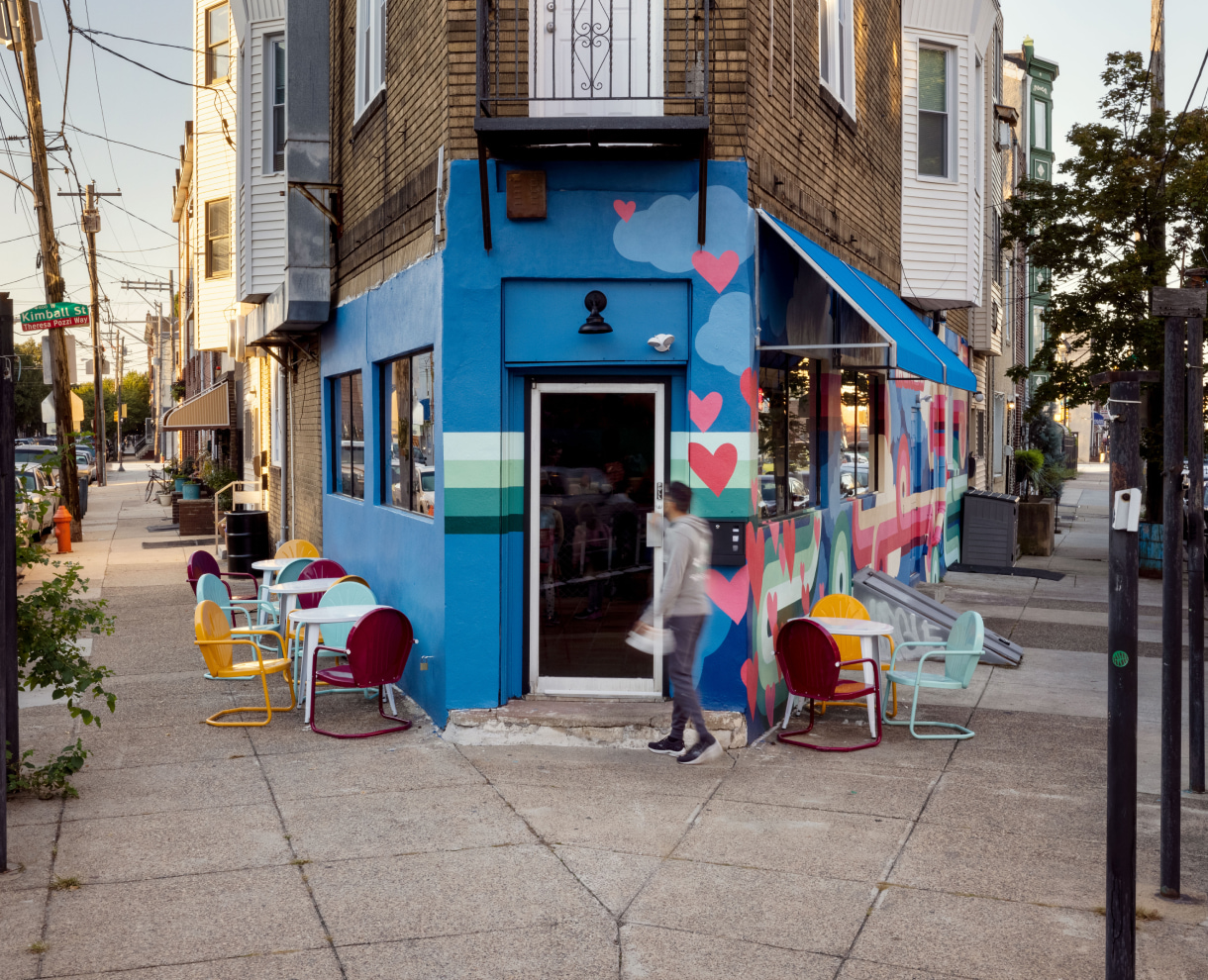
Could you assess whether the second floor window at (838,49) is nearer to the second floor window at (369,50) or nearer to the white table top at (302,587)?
the second floor window at (369,50)

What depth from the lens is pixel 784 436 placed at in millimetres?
9133

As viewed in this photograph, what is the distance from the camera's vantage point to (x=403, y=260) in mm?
9039

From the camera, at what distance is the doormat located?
1720 cm

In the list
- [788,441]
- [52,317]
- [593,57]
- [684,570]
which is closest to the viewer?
[684,570]

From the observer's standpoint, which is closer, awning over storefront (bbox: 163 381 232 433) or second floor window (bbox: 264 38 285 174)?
second floor window (bbox: 264 38 285 174)

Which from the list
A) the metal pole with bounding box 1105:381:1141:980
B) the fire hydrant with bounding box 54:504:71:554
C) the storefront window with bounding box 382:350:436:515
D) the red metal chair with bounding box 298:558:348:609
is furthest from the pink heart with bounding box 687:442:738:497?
the fire hydrant with bounding box 54:504:71:554

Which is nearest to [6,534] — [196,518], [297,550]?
[297,550]

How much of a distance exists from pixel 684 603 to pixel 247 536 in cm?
1076

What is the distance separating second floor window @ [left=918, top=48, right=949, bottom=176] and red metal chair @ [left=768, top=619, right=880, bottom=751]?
9150mm

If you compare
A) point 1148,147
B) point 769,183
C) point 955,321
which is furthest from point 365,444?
point 1148,147

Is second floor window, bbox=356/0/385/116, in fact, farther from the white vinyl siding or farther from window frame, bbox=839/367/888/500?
window frame, bbox=839/367/888/500

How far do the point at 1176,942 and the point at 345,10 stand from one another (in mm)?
10090

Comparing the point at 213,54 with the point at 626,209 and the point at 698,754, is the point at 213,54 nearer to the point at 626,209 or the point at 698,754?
the point at 626,209

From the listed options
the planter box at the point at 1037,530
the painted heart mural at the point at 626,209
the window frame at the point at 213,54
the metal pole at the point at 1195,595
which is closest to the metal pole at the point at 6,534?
the painted heart mural at the point at 626,209
